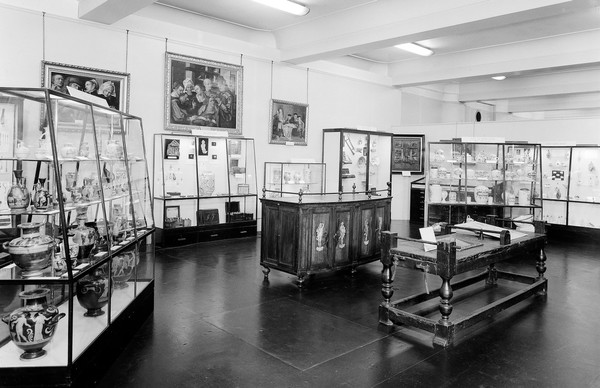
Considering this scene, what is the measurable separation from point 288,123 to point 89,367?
8.10 m

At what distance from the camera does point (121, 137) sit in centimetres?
440

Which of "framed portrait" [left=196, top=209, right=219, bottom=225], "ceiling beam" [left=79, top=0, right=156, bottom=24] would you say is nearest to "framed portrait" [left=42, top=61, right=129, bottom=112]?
"ceiling beam" [left=79, top=0, right=156, bottom=24]

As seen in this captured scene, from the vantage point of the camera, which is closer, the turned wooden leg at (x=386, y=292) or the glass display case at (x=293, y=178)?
the turned wooden leg at (x=386, y=292)

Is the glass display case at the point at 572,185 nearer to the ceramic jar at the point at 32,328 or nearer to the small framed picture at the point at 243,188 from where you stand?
the small framed picture at the point at 243,188

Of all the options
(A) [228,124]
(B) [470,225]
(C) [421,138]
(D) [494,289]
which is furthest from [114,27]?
(C) [421,138]

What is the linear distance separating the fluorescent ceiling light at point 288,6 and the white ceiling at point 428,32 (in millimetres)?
139

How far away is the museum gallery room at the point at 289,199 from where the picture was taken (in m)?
3.49

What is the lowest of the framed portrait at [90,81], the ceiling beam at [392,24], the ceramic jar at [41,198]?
the ceramic jar at [41,198]

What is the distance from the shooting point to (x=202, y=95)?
904cm

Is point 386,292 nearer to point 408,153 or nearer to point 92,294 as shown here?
point 92,294

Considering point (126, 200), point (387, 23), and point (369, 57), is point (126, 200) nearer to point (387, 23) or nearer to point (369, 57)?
point (387, 23)

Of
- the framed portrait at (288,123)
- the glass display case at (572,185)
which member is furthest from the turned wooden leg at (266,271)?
the glass display case at (572,185)

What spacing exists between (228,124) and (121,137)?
5.19 meters

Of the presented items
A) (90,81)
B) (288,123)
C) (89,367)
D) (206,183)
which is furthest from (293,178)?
(89,367)
